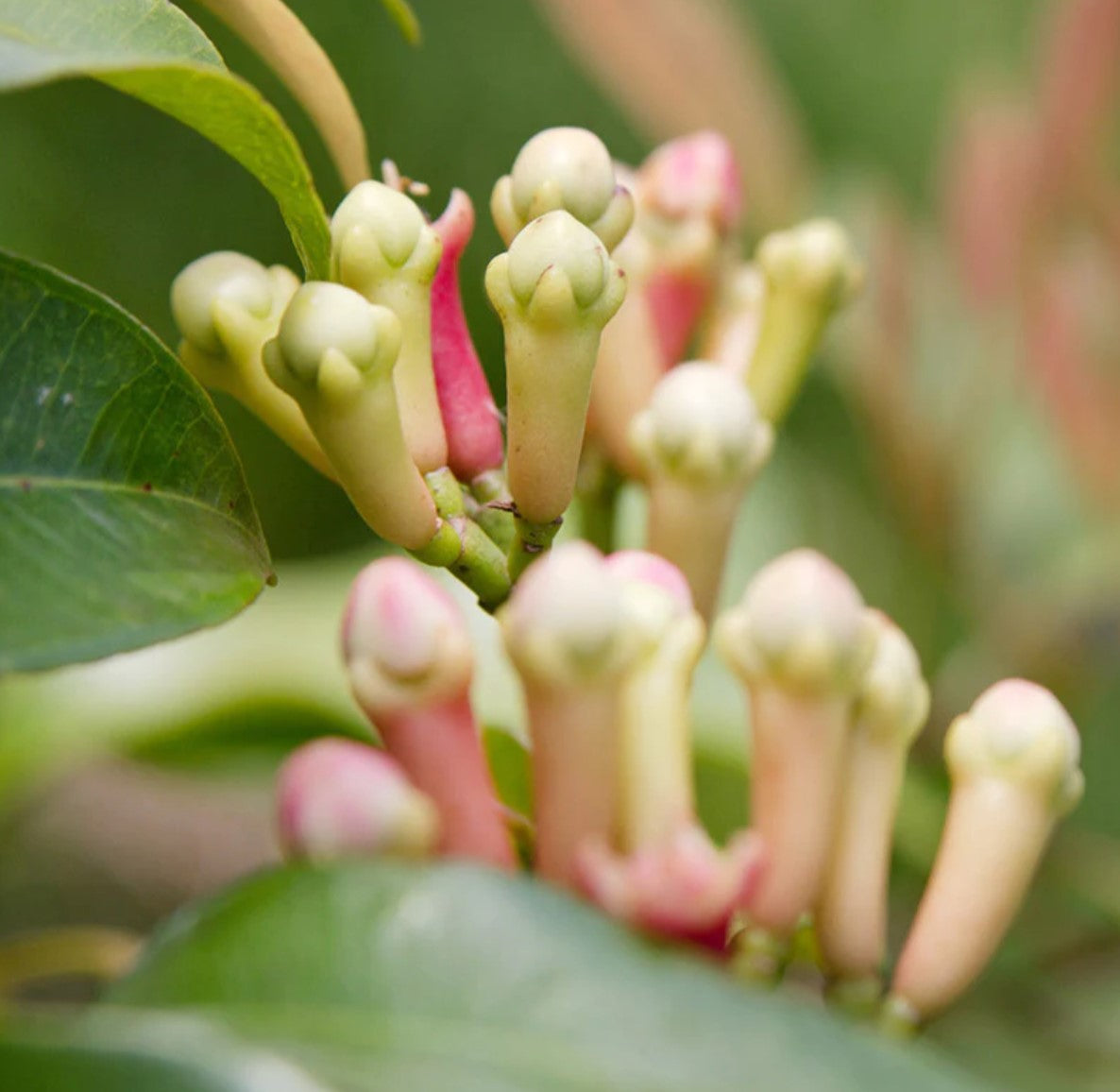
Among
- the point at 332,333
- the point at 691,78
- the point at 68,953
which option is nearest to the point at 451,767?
the point at 332,333

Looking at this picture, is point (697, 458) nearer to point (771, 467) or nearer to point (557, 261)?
point (557, 261)

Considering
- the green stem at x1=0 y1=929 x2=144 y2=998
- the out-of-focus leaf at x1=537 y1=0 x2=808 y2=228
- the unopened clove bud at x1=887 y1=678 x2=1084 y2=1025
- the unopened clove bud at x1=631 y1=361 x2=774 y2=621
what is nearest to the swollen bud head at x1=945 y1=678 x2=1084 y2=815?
the unopened clove bud at x1=887 y1=678 x2=1084 y2=1025

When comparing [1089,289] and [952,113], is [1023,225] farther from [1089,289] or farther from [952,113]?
[952,113]

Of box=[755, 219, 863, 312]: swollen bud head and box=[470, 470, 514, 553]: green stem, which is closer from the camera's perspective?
box=[470, 470, 514, 553]: green stem

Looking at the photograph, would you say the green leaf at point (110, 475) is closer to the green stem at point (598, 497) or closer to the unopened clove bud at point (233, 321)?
the unopened clove bud at point (233, 321)

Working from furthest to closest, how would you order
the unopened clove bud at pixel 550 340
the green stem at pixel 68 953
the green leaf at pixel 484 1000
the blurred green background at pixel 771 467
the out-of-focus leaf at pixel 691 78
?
the out-of-focus leaf at pixel 691 78
the blurred green background at pixel 771 467
the green stem at pixel 68 953
the unopened clove bud at pixel 550 340
the green leaf at pixel 484 1000

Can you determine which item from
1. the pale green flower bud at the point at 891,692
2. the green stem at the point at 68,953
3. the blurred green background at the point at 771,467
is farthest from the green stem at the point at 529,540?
the blurred green background at the point at 771,467

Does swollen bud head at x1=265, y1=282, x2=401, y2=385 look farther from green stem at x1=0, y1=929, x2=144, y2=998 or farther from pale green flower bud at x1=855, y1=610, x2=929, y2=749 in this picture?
green stem at x1=0, y1=929, x2=144, y2=998
